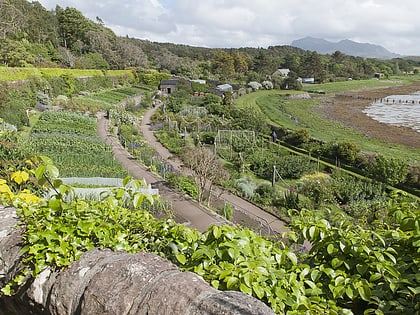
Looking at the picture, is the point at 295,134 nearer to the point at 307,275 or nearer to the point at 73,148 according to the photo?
the point at 73,148

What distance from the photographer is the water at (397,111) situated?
40.8 meters

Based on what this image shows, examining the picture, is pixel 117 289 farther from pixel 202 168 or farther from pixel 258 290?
pixel 202 168

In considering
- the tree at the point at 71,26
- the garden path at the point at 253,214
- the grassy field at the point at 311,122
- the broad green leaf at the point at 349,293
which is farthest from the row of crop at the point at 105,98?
the broad green leaf at the point at 349,293

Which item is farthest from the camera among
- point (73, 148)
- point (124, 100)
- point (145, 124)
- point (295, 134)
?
point (124, 100)

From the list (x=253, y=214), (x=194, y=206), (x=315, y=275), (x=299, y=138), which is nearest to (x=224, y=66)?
(x=299, y=138)

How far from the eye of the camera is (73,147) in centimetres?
1789

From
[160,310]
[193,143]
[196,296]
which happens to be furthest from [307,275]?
[193,143]

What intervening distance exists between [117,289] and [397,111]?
55811 mm

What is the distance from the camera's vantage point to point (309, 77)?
89.8 m

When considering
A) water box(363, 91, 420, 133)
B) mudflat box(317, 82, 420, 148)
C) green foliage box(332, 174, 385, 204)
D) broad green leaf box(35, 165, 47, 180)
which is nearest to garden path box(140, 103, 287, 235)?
green foliage box(332, 174, 385, 204)

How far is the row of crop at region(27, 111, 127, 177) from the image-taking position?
14883 mm

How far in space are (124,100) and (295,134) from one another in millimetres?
22322

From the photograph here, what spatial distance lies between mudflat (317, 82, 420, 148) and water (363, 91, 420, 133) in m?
1.25

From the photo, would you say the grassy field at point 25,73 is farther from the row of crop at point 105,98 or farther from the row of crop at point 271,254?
the row of crop at point 271,254
